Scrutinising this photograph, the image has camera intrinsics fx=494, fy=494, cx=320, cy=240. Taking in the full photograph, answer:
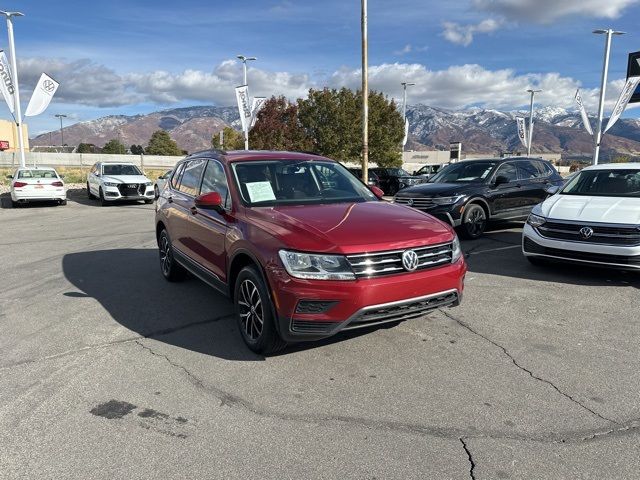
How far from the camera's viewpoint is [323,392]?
11.9 feet

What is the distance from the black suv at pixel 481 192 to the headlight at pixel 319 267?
6392mm

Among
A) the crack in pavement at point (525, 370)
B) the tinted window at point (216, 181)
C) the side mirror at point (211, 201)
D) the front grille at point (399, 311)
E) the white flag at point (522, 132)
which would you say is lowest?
the crack in pavement at point (525, 370)

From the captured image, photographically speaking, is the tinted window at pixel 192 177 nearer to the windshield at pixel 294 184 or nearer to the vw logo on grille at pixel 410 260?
the windshield at pixel 294 184

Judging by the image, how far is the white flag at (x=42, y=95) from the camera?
72.1 ft

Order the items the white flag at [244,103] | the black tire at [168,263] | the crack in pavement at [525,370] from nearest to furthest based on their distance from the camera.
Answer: the crack in pavement at [525,370]
the black tire at [168,263]
the white flag at [244,103]

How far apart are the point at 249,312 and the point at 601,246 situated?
186 inches

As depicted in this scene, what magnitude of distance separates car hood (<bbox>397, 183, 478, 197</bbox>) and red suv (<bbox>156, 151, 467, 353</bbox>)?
471 cm

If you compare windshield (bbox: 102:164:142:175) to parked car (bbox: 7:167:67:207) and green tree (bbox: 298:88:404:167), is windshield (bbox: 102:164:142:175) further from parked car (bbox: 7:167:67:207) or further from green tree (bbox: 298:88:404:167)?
green tree (bbox: 298:88:404:167)

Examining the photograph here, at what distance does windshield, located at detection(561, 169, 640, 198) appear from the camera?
743cm

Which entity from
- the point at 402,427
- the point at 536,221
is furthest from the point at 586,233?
the point at 402,427

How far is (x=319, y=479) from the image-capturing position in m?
2.66

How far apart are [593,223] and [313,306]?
15.2ft

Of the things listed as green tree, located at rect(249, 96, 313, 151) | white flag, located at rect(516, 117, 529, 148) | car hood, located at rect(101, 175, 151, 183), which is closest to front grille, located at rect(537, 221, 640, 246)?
car hood, located at rect(101, 175, 151, 183)

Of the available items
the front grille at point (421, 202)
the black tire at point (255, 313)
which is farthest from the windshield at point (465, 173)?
the black tire at point (255, 313)
